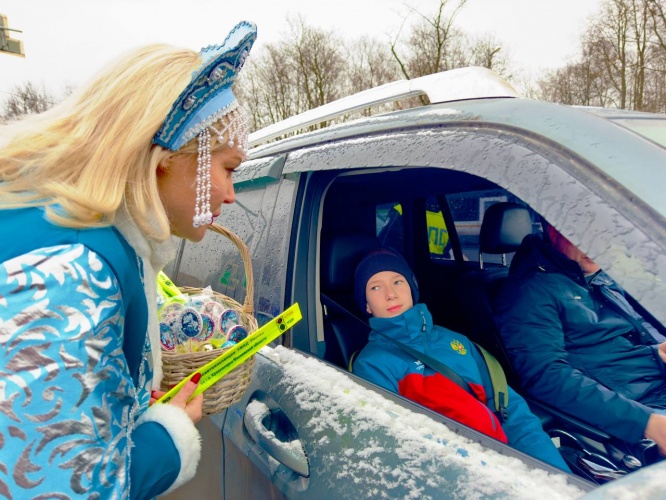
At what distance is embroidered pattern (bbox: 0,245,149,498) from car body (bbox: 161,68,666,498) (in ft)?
1.93

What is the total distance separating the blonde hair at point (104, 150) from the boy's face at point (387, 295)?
113 centimetres

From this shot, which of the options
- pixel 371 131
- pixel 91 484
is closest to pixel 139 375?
pixel 91 484

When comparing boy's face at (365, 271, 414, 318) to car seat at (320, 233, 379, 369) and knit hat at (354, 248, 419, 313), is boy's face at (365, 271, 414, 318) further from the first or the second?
car seat at (320, 233, 379, 369)

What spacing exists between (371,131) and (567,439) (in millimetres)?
1260

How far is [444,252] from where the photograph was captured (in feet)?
10.4

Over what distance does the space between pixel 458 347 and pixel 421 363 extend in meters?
0.24

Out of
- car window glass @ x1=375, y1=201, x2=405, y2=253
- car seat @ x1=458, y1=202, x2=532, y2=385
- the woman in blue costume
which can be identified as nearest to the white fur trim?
the woman in blue costume

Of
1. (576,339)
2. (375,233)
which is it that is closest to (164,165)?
(375,233)

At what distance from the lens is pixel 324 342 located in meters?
1.96

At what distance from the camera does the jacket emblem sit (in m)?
1.95

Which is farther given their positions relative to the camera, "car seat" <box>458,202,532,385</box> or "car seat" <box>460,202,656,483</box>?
"car seat" <box>458,202,532,385</box>

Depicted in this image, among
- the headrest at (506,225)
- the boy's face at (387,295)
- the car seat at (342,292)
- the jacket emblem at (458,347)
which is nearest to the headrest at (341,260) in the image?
the car seat at (342,292)

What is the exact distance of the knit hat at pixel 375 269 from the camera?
2092 mm

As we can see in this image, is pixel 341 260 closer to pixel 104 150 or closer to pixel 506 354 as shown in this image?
pixel 506 354
